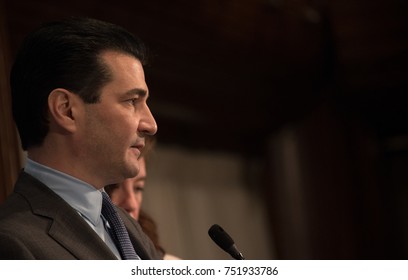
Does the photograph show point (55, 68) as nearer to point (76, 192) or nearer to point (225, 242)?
point (76, 192)

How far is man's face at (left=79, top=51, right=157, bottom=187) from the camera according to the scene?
128 cm

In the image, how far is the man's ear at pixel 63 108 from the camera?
50.2 inches

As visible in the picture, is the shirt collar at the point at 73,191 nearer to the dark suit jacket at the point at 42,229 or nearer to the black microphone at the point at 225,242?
the dark suit jacket at the point at 42,229

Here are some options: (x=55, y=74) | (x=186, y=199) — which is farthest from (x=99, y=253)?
(x=186, y=199)

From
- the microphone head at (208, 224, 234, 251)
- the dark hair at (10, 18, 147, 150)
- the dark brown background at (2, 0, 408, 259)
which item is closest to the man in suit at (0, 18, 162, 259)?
the dark hair at (10, 18, 147, 150)

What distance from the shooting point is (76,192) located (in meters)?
1.25

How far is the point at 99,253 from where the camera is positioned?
3.88ft

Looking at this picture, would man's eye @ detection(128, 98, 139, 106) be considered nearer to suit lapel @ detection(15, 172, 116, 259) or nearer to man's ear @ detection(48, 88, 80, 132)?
man's ear @ detection(48, 88, 80, 132)

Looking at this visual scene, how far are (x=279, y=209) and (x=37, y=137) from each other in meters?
2.80

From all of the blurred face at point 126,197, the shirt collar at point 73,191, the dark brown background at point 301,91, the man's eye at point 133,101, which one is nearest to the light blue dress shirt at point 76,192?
the shirt collar at point 73,191

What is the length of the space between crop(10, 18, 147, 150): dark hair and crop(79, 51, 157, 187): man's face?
2cm

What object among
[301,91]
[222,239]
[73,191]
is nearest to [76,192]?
[73,191]

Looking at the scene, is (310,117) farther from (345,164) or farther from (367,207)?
(367,207)
